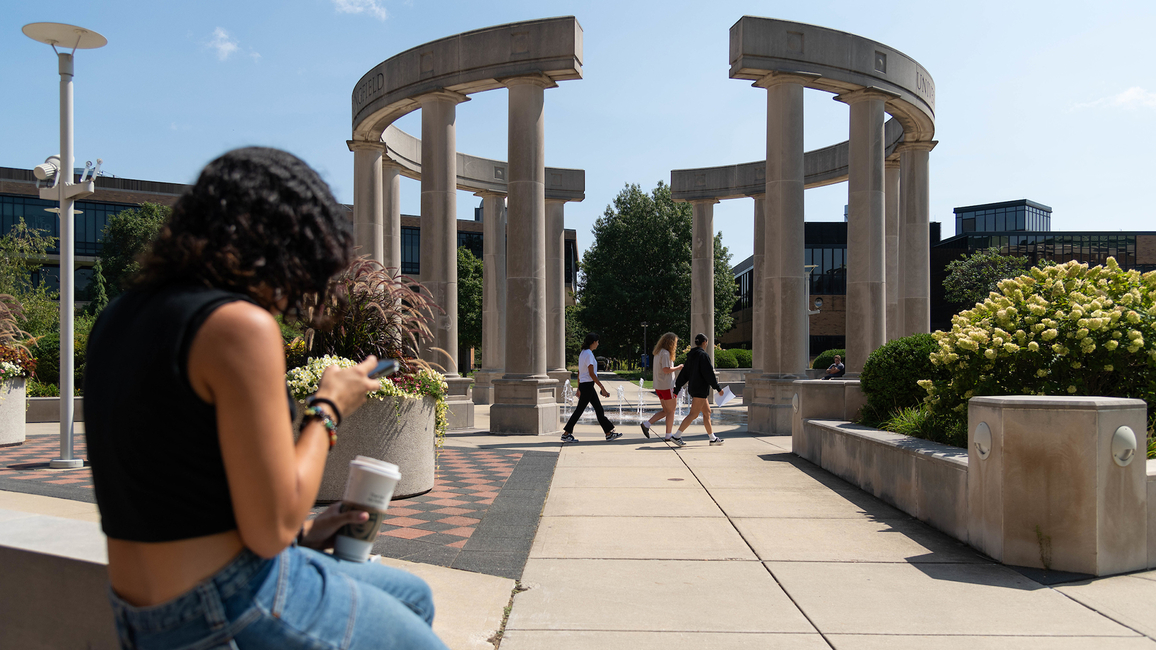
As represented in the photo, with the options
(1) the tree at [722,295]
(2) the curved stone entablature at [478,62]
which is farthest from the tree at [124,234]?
(2) the curved stone entablature at [478,62]

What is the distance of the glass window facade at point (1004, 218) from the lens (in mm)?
86938

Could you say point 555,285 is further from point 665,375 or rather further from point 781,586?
point 781,586

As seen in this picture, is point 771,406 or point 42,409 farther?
point 42,409

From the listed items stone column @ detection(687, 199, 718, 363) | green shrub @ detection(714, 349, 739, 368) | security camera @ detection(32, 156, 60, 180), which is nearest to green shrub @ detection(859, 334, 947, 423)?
security camera @ detection(32, 156, 60, 180)

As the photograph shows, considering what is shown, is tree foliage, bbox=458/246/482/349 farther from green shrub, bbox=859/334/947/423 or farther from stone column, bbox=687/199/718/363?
green shrub, bbox=859/334/947/423

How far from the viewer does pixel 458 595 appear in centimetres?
489

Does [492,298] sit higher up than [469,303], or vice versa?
[469,303]

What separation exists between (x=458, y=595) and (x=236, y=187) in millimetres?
3672

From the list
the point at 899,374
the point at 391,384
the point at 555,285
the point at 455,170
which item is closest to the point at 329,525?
the point at 391,384

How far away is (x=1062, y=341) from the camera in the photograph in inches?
296

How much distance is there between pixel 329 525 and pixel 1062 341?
7.61 metres

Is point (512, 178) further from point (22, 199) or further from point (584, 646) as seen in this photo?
point (22, 199)

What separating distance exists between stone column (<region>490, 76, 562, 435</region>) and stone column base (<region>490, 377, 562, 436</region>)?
24mm

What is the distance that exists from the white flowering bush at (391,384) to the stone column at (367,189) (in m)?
12.6
